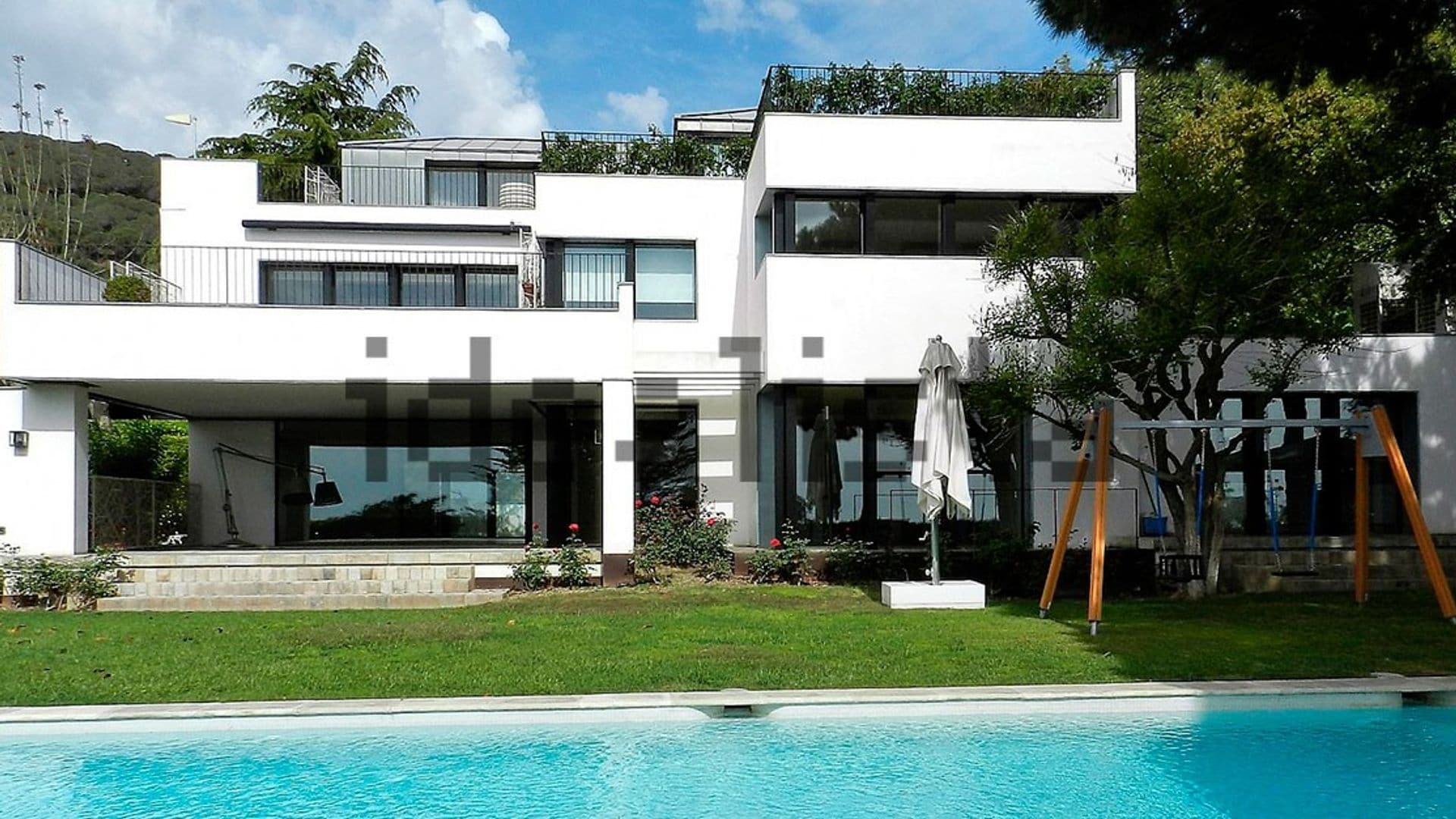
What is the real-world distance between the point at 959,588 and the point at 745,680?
5925mm

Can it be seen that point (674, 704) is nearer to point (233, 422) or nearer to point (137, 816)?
point (137, 816)

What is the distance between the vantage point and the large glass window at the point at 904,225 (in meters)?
19.5

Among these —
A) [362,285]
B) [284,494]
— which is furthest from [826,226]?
[284,494]

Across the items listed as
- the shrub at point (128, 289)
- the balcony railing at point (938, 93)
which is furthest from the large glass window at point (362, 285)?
the balcony railing at point (938, 93)

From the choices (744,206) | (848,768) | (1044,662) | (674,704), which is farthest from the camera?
(744,206)

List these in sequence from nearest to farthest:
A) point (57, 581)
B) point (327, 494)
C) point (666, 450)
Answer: point (57, 581)
point (666, 450)
point (327, 494)

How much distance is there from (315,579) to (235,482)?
296 inches

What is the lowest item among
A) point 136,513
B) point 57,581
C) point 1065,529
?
point 57,581

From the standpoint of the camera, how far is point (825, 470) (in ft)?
63.0

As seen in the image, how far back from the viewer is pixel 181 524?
22047 millimetres

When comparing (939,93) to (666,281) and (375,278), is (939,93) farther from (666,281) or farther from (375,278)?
(375,278)

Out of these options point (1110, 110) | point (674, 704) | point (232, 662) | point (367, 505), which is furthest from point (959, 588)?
point (367, 505)

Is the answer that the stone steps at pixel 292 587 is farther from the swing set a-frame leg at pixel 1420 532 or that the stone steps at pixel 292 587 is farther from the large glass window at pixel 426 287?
the swing set a-frame leg at pixel 1420 532

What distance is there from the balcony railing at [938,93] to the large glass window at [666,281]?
3.28 meters
